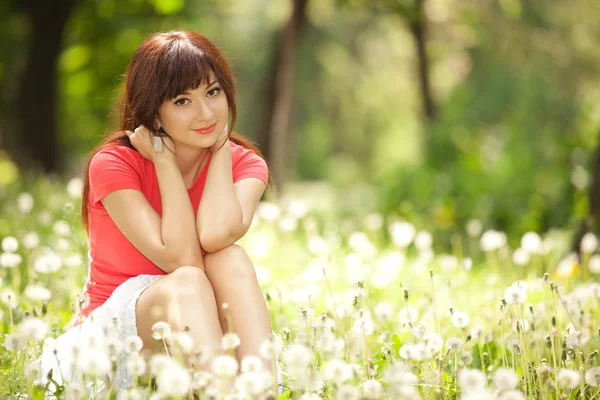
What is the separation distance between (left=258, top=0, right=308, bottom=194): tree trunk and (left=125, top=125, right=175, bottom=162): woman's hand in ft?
17.9

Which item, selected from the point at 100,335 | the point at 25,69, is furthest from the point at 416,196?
the point at 25,69

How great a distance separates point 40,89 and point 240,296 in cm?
950

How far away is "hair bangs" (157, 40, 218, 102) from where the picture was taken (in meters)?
2.71

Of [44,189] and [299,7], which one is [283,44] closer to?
[299,7]

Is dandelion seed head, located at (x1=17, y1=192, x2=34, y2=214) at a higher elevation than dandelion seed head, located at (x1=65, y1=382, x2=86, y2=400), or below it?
higher

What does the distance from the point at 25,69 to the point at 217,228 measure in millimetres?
9451

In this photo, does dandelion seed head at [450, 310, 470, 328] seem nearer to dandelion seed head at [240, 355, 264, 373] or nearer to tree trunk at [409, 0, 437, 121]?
dandelion seed head at [240, 355, 264, 373]

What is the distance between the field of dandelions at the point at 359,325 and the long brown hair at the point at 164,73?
0.58 m

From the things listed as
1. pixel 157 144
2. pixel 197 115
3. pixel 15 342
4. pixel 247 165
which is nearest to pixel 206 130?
pixel 197 115

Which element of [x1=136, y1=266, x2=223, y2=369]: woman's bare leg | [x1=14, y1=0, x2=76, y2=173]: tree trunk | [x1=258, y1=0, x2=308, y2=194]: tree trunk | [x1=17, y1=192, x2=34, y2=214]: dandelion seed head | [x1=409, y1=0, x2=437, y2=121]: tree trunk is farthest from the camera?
[x1=409, y1=0, x2=437, y2=121]: tree trunk

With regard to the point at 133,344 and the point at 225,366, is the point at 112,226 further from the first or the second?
the point at 225,366

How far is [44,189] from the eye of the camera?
23.4ft

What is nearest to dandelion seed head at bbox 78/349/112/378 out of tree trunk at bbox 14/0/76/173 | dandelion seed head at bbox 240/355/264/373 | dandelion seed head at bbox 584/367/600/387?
dandelion seed head at bbox 240/355/264/373

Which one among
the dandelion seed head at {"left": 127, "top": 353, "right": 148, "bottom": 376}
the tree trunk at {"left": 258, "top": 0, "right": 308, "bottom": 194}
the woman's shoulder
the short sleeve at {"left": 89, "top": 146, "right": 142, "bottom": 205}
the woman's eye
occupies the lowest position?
the dandelion seed head at {"left": 127, "top": 353, "right": 148, "bottom": 376}
